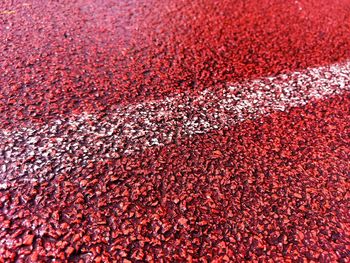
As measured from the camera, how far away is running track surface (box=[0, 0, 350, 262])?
1101 mm

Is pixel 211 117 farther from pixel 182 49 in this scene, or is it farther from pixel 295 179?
pixel 182 49

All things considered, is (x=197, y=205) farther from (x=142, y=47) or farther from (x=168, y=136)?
(x=142, y=47)

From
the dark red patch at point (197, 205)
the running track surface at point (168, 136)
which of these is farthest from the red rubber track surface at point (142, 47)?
the dark red patch at point (197, 205)

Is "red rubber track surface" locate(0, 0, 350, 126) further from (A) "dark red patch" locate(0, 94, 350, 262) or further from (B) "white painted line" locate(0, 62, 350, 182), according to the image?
(A) "dark red patch" locate(0, 94, 350, 262)

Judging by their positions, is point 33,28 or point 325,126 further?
point 33,28

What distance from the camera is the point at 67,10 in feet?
7.05

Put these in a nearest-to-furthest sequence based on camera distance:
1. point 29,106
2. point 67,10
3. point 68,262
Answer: point 68,262
point 29,106
point 67,10

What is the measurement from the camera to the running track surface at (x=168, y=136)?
3.61ft

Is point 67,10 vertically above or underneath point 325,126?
above

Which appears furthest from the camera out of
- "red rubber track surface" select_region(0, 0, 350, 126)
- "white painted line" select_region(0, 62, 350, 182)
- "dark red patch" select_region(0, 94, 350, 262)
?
"red rubber track surface" select_region(0, 0, 350, 126)

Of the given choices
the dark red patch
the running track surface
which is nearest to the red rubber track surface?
the running track surface

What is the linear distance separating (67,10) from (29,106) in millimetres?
947

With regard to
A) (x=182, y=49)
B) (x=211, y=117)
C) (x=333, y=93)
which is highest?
(x=182, y=49)

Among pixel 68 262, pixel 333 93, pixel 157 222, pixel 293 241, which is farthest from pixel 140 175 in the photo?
pixel 333 93
